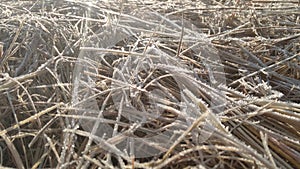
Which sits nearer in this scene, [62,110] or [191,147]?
[191,147]

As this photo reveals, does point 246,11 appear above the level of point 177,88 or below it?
above

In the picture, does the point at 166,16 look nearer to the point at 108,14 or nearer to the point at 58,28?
the point at 108,14

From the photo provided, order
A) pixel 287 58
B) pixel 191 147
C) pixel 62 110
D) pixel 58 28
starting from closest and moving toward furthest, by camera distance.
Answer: pixel 191 147 < pixel 62 110 < pixel 287 58 < pixel 58 28

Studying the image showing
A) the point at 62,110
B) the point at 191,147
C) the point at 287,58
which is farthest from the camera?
the point at 287,58

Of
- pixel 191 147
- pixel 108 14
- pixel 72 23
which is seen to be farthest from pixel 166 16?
pixel 191 147

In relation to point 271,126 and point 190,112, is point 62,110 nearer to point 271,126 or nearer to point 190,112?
point 190,112

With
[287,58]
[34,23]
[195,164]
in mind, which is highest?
[34,23]
